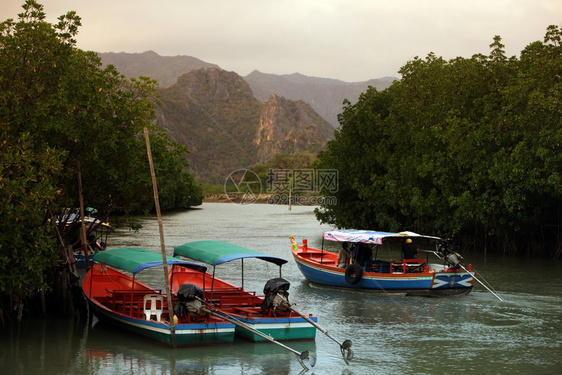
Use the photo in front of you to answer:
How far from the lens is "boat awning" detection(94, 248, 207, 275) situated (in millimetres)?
13836

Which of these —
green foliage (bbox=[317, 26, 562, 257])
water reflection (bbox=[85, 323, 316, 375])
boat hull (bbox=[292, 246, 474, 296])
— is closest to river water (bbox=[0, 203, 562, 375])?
water reflection (bbox=[85, 323, 316, 375])

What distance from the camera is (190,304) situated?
13.1 metres

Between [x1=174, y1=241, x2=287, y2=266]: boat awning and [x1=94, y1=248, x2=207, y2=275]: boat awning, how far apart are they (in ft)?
1.46

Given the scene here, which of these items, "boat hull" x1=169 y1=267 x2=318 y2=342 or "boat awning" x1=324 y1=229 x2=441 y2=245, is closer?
"boat hull" x1=169 y1=267 x2=318 y2=342

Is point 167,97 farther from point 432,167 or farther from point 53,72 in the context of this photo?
point 53,72

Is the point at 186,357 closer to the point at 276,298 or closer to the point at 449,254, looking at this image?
the point at 276,298

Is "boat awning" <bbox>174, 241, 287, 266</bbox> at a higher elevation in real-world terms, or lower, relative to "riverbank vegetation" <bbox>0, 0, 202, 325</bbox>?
lower

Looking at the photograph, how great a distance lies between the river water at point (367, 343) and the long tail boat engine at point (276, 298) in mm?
833

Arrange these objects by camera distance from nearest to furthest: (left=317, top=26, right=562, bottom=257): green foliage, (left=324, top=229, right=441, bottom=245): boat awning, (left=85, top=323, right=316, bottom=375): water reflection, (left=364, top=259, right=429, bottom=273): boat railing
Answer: (left=85, top=323, right=316, bottom=375): water reflection, (left=324, top=229, right=441, bottom=245): boat awning, (left=364, top=259, right=429, bottom=273): boat railing, (left=317, top=26, right=562, bottom=257): green foliage

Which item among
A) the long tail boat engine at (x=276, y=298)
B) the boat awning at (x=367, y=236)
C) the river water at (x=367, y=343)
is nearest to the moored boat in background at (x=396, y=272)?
the boat awning at (x=367, y=236)

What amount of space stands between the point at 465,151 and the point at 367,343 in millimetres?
16852

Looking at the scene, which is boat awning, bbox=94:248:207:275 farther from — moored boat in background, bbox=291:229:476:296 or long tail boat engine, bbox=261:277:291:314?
moored boat in background, bbox=291:229:476:296

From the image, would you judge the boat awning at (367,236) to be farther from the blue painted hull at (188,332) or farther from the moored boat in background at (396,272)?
the blue painted hull at (188,332)

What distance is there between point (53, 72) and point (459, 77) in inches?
817
